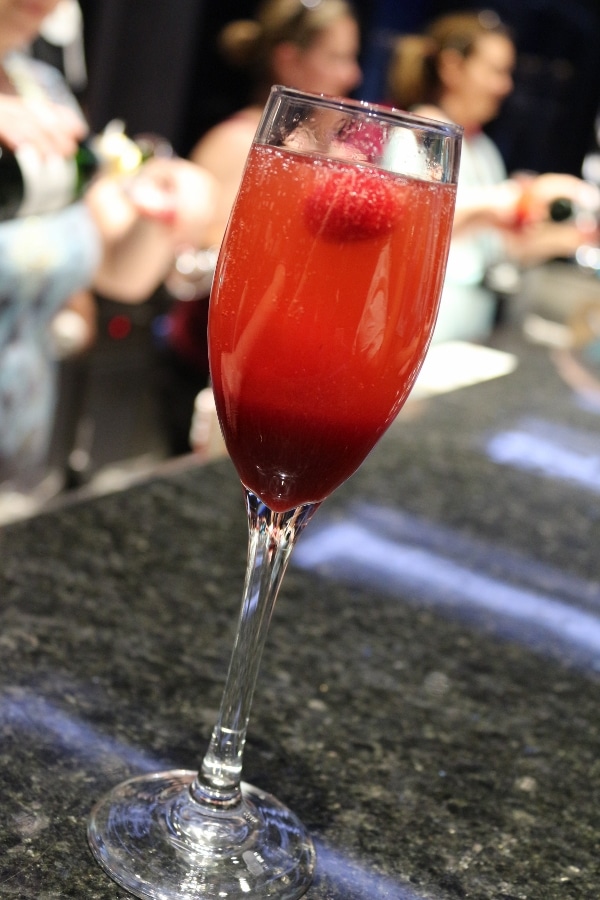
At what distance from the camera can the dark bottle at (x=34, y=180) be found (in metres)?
1.36

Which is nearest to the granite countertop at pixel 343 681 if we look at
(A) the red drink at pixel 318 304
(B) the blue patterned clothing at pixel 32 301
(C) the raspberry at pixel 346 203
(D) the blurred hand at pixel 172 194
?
(A) the red drink at pixel 318 304

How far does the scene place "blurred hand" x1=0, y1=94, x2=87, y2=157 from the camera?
135cm

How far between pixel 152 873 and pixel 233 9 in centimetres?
451

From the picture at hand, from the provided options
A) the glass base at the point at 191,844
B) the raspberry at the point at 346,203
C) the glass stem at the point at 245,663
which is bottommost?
the glass base at the point at 191,844

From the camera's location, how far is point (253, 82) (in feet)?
8.75

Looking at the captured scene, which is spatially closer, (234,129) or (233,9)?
(234,129)

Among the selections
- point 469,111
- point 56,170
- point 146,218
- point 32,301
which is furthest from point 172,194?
point 469,111

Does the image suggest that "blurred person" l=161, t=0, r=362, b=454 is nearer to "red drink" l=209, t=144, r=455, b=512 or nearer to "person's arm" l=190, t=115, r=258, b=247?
"person's arm" l=190, t=115, r=258, b=247

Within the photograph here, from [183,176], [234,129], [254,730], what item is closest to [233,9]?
[234,129]

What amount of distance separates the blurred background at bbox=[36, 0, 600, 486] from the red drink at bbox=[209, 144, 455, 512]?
135 cm

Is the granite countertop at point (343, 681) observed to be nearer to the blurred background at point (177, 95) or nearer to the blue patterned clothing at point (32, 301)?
the blue patterned clothing at point (32, 301)

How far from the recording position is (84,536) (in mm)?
824

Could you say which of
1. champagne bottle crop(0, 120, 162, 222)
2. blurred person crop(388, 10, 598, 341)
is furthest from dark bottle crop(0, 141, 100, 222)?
blurred person crop(388, 10, 598, 341)

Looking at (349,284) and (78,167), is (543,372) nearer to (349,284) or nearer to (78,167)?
(78,167)
